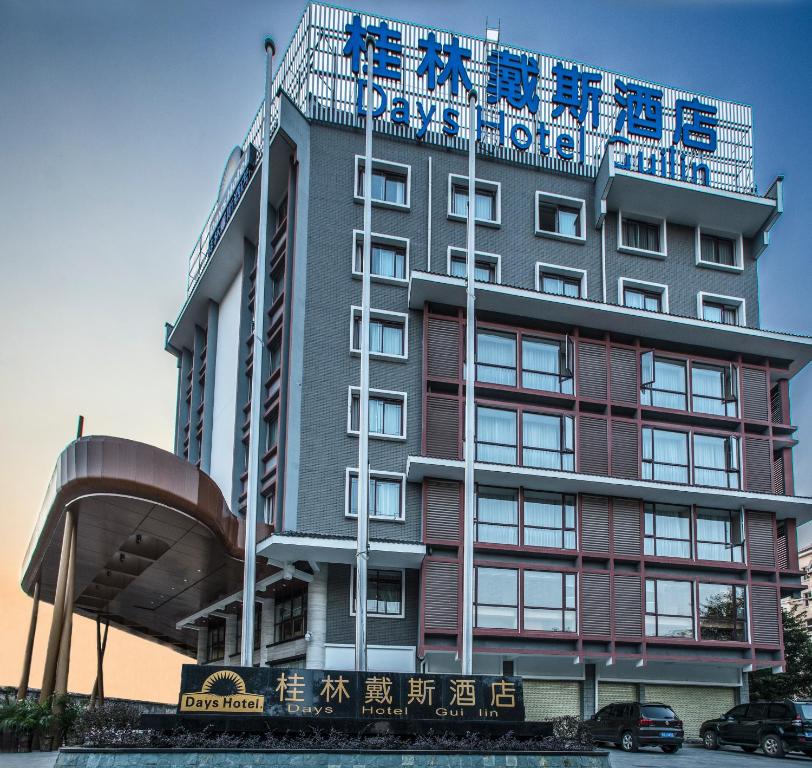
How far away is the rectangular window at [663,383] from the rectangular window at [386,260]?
30.1ft

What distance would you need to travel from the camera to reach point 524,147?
1553 inches

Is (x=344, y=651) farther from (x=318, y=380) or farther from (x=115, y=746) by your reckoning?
(x=115, y=746)

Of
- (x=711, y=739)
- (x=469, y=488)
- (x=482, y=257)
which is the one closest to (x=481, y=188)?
(x=482, y=257)

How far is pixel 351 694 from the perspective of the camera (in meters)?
21.2

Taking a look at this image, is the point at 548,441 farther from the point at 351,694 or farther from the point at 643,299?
the point at 351,694

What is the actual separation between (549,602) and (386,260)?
13.0m

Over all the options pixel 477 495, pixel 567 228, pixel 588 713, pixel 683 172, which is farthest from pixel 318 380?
pixel 683 172

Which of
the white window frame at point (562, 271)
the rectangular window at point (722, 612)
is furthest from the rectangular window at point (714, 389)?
the rectangular window at point (722, 612)

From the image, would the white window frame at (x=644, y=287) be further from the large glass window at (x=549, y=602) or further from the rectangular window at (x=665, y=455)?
the large glass window at (x=549, y=602)

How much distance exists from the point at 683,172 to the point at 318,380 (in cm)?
1682

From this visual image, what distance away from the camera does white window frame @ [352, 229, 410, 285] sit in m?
36.4

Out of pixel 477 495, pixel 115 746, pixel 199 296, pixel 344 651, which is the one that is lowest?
pixel 115 746

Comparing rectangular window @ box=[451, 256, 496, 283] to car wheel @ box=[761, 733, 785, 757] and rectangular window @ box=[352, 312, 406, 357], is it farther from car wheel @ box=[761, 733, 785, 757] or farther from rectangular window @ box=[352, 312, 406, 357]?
car wheel @ box=[761, 733, 785, 757]

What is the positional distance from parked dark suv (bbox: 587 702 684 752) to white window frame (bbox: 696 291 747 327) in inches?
625
